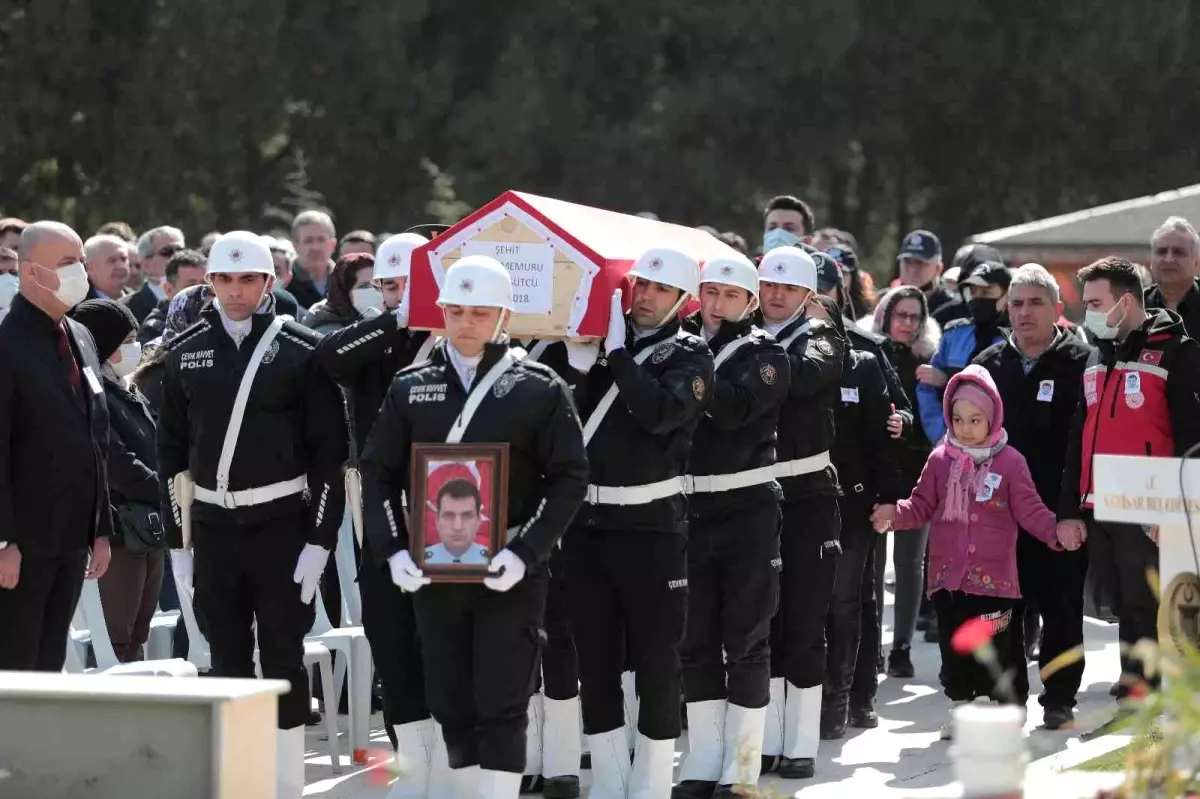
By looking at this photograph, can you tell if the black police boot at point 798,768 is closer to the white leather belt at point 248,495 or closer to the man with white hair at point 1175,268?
the white leather belt at point 248,495

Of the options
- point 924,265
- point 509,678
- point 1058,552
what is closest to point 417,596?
point 509,678

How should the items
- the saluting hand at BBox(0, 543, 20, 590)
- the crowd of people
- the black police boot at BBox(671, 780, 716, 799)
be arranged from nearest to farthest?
1. the crowd of people
2. the saluting hand at BBox(0, 543, 20, 590)
3. the black police boot at BBox(671, 780, 716, 799)

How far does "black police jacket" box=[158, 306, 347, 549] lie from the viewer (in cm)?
825

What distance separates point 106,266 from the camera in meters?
12.4

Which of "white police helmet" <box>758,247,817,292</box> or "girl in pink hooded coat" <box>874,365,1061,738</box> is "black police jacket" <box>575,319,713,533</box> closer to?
"white police helmet" <box>758,247,817,292</box>

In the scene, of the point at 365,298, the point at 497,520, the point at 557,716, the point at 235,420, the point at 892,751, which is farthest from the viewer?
the point at 365,298

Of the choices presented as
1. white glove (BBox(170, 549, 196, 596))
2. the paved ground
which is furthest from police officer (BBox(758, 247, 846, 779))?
white glove (BBox(170, 549, 196, 596))

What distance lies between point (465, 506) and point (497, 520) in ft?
0.39

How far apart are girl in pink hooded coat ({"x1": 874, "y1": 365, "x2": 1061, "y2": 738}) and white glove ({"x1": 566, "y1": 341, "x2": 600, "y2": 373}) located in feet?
7.56

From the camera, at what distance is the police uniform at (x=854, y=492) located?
10.2 metres

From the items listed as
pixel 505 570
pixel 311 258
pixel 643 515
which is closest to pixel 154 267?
pixel 311 258

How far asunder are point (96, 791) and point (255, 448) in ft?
6.97

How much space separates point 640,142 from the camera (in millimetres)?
29516

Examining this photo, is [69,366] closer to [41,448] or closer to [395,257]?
[41,448]
